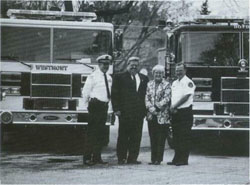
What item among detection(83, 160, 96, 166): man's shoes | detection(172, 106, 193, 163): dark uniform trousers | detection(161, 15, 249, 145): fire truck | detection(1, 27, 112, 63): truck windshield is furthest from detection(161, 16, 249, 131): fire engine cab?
detection(83, 160, 96, 166): man's shoes

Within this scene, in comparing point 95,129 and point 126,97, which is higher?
point 126,97

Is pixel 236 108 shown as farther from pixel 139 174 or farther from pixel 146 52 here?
pixel 146 52

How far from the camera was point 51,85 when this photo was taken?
10906 millimetres

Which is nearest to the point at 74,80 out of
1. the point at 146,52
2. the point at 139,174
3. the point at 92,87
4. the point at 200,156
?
the point at 92,87

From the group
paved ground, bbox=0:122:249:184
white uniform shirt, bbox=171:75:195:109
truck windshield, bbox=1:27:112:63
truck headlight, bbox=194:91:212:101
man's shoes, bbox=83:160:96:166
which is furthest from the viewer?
truck windshield, bbox=1:27:112:63

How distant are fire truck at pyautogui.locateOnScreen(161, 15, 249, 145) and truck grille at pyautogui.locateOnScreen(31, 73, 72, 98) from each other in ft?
7.40

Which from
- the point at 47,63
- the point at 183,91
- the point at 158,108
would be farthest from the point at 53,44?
the point at 183,91

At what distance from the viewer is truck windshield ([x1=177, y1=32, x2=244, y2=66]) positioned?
10870 millimetres

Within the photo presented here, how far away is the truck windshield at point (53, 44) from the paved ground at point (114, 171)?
1914 mm

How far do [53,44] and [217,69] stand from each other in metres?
3.27

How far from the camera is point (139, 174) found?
26.0ft

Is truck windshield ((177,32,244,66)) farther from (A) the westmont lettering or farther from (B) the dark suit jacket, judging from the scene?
(A) the westmont lettering

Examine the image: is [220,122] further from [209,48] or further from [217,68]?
[209,48]

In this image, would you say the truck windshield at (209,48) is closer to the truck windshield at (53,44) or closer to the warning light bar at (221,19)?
the warning light bar at (221,19)
